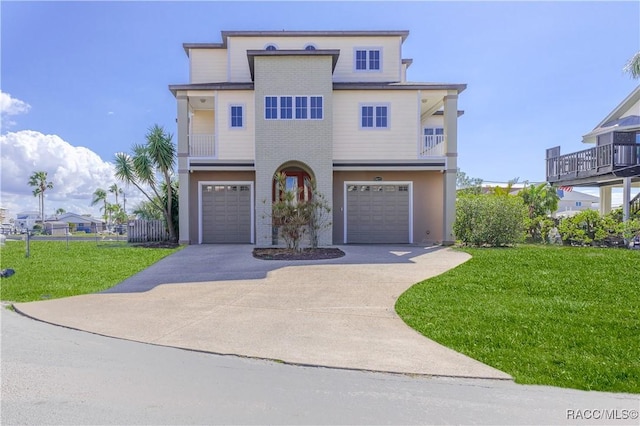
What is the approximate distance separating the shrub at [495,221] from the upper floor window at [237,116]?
416 inches

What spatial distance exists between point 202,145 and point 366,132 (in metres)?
7.37

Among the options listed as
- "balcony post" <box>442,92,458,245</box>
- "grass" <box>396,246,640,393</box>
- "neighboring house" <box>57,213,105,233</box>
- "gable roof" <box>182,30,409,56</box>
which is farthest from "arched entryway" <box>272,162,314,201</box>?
"neighboring house" <box>57,213,105,233</box>

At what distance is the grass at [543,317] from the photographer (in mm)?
5129

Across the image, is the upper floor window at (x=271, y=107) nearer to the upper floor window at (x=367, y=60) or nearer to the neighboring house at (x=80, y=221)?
the upper floor window at (x=367, y=60)

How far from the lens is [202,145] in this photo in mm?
18438

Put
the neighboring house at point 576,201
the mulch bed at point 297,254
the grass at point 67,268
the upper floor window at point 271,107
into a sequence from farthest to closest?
the neighboring house at point 576,201, the upper floor window at point 271,107, the mulch bed at point 297,254, the grass at point 67,268

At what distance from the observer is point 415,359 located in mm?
5410

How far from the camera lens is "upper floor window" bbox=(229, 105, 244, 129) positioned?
18.1 metres

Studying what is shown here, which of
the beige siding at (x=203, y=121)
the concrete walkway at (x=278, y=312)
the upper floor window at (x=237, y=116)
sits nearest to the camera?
the concrete walkway at (x=278, y=312)

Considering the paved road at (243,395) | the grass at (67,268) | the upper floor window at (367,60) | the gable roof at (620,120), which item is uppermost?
the upper floor window at (367,60)

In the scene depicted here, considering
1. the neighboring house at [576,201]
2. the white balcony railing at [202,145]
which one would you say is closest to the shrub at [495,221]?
the white balcony railing at [202,145]

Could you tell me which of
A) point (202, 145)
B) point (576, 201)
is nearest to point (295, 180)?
point (202, 145)

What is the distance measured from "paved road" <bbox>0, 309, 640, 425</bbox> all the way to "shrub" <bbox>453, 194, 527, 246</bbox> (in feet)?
42.2

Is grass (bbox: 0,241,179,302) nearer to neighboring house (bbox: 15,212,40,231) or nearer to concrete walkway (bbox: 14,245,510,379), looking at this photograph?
concrete walkway (bbox: 14,245,510,379)
